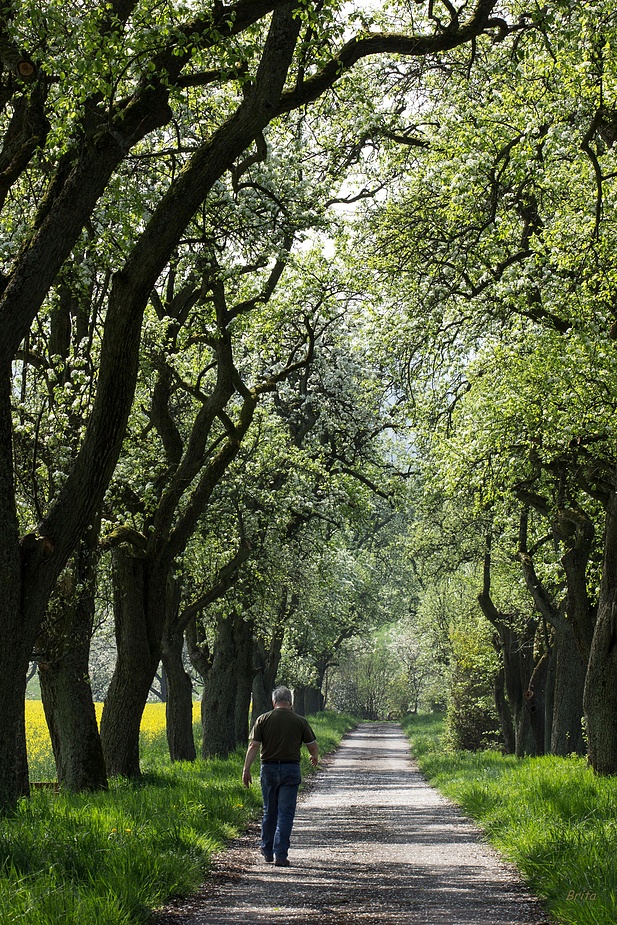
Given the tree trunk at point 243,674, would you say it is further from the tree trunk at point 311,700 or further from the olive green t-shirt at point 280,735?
the tree trunk at point 311,700

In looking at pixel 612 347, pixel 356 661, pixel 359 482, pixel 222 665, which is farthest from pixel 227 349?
pixel 356 661

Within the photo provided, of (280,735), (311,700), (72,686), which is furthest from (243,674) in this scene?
(311,700)

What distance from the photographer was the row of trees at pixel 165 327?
27.5 ft

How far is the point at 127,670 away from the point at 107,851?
7.59 meters

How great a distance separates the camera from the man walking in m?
10.6

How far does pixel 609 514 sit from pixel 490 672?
60.0 feet

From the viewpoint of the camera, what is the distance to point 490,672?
32.9 metres

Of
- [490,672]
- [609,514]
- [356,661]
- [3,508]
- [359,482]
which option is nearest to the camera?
[3,508]

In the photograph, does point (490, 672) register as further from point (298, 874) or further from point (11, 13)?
point (11, 13)

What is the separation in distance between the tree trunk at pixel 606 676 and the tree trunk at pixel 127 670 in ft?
23.1

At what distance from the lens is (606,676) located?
606 inches

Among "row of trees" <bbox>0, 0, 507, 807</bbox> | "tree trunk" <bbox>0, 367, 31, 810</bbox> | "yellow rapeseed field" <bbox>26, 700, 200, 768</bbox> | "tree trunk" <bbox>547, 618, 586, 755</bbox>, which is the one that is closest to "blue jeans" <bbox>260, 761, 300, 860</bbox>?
"row of trees" <bbox>0, 0, 507, 807</bbox>

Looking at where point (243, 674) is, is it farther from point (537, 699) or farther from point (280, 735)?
point (280, 735)

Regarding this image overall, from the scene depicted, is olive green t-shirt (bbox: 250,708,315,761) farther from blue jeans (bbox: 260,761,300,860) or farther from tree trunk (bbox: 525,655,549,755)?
tree trunk (bbox: 525,655,549,755)
